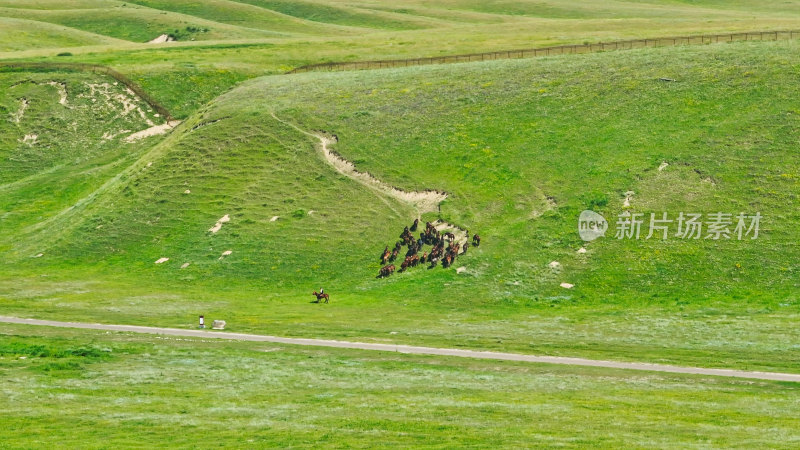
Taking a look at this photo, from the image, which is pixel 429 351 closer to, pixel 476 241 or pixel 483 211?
pixel 476 241

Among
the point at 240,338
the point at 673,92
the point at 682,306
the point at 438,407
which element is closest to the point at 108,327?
the point at 240,338

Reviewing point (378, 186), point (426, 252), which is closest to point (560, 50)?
point (378, 186)

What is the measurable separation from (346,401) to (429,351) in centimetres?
1259

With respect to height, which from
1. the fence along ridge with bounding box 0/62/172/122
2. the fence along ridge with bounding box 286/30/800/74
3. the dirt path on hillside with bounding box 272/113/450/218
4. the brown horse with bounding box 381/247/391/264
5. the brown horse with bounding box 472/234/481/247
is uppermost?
the fence along ridge with bounding box 286/30/800/74

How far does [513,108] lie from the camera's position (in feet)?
339

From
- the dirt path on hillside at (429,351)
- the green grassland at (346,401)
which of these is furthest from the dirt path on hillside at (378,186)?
the green grassland at (346,401)

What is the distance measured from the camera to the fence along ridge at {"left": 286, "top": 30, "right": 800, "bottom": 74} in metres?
121

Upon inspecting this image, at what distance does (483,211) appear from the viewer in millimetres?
87438

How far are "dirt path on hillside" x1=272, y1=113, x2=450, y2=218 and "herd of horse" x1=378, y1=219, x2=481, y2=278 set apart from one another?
223cm

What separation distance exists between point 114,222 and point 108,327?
33415 millimetres

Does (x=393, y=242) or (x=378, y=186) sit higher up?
(x=378, y=186)

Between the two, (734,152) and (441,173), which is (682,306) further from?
(441,173)

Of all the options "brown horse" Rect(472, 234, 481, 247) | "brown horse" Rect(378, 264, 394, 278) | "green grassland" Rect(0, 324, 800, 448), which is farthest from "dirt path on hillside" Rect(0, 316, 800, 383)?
"brown horse" Rect(472, 234, 481, 247)

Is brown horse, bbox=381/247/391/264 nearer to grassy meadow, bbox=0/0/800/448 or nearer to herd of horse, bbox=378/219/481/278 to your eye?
herd of horse, bbox=378/219/481/278
